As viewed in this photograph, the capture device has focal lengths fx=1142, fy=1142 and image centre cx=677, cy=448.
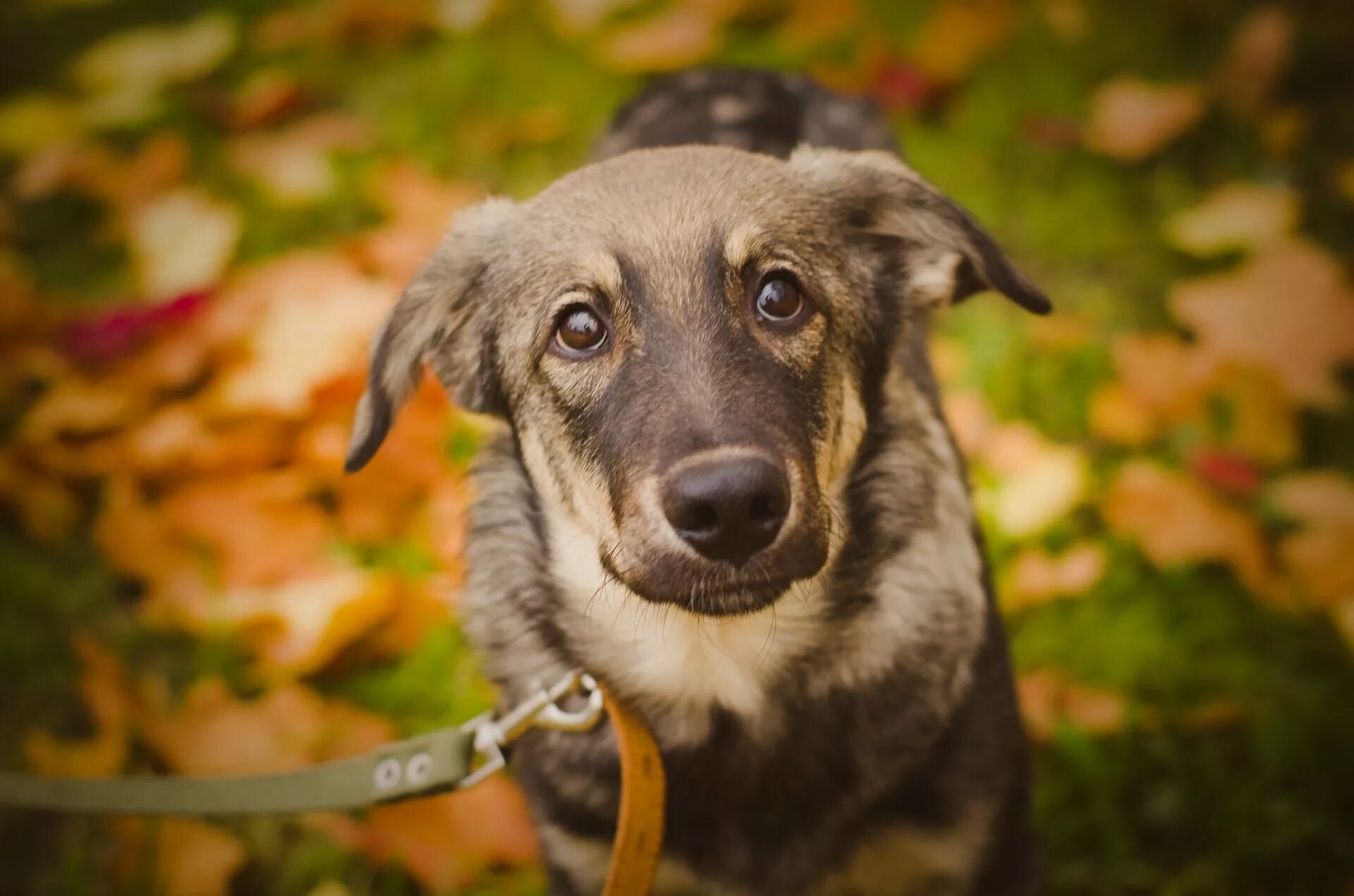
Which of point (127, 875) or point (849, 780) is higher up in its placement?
point (849, 780)

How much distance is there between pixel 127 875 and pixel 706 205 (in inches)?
88.0

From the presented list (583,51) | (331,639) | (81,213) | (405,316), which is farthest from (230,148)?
(405,316)

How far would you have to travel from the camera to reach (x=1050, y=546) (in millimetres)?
3684

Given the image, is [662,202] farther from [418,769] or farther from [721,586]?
[418,769]

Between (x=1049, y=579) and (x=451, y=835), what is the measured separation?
1921 mm

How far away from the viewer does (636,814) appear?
220 cm

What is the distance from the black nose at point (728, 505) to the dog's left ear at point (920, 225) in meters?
0.79

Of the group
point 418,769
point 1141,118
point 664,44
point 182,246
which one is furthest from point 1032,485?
point 182,246

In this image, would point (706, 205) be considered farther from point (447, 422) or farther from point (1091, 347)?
point (1091, 347)

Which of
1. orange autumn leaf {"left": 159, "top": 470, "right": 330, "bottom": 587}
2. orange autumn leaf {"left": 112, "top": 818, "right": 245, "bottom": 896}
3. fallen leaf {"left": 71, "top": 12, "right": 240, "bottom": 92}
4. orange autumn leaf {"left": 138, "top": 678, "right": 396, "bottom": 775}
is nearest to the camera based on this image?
orange autumn leaf {"left": 112, "top": 818, "right": 245, "bottom": 896}

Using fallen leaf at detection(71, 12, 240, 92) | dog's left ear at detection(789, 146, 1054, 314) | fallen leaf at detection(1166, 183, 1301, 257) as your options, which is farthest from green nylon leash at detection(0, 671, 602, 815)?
fallen leaf at detection(71, 12, 240, 92)

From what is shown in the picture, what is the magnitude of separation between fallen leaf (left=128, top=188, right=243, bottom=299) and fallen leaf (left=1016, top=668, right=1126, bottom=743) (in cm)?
328

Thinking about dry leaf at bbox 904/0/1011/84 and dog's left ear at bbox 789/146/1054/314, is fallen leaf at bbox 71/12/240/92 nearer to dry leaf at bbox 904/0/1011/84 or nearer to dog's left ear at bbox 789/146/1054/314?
dry leaf at bbox 904/0/1011/84

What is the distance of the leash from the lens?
2.21m
